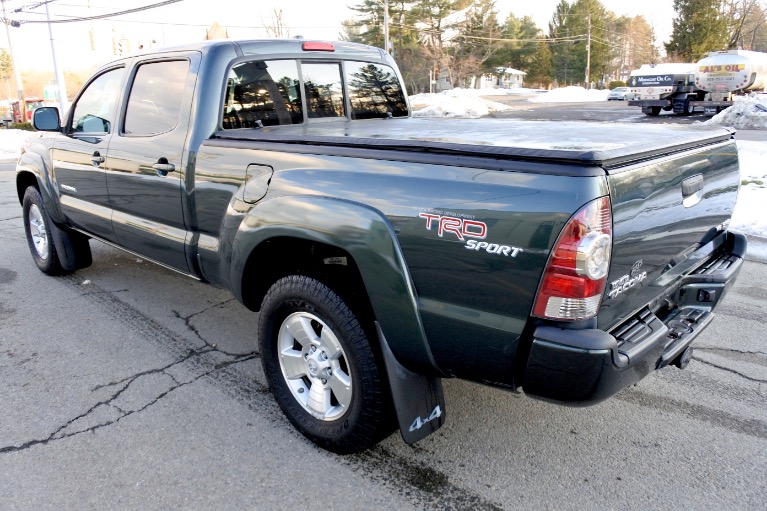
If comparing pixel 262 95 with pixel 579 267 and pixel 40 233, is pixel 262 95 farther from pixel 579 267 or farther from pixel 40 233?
pixel 40 233

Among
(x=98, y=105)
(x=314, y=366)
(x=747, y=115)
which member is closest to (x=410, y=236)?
(x=314, y=366)

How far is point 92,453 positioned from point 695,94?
3000 cm

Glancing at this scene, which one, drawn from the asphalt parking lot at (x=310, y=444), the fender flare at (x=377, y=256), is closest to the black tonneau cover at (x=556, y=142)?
the fender flare at (x=377, y=256)

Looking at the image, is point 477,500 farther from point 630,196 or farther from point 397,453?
point 630,196

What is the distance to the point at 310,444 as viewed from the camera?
2.95 metres

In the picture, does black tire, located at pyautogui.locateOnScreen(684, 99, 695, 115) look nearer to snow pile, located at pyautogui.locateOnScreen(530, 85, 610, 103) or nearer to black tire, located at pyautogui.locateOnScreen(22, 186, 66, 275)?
snow pile, located at pyautogui.locateOnScreen(530, 85, 610, 103)

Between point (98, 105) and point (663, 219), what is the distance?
411 cm

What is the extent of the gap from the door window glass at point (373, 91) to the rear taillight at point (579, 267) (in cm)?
279

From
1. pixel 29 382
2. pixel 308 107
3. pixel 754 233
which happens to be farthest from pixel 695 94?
pixel 29 382

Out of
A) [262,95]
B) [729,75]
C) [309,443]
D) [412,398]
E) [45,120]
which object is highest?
[729,75]

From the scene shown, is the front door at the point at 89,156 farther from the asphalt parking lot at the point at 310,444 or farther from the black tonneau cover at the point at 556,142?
the black tonneau cover at the point at 556,142

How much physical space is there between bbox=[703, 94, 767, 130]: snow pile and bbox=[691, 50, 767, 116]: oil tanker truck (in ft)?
19.3

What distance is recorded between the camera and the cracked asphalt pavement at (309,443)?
8.43ft

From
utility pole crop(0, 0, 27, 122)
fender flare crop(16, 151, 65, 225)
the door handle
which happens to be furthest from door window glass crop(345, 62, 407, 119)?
utility pole crop(0, 0, 27, 122)
